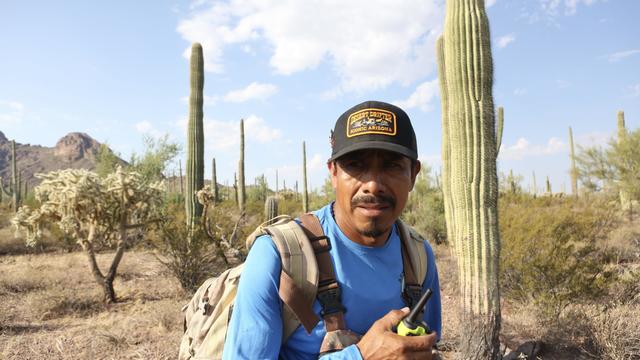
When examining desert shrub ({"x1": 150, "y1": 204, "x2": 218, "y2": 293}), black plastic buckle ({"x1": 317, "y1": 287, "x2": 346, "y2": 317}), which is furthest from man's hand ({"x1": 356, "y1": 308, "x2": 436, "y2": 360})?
desert shrub ({"x1": 150, "y1": 204, "x2": 218, "y2": 293})

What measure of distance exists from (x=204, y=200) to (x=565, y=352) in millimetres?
6626

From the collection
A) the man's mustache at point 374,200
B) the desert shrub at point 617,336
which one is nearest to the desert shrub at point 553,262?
the desert shrub at point 617,336

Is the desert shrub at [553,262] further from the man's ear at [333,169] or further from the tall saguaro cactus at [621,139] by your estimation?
the tall saguaro cactus at [621,139]

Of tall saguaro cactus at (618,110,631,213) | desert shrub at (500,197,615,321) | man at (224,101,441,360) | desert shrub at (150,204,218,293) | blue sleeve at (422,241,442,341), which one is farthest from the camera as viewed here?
tall saguaro cactus at (618,110,631,213)

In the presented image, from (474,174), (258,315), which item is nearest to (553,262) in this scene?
(474,174)

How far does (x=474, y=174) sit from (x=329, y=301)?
12.5 feet

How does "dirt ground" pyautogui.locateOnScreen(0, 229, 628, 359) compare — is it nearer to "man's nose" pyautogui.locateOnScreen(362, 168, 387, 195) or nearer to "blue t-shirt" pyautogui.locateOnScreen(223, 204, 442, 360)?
"blue t-shirt" pyautogui.locateOnScreen(223, 204, 442, 360)

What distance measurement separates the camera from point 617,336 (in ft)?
15.9

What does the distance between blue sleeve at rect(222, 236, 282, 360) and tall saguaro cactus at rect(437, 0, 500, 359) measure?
3.75 m

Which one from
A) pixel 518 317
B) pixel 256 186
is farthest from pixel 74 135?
pixel 518 317

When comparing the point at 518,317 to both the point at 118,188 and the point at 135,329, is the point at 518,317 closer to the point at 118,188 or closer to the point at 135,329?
the point at 135,329

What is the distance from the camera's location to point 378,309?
152 centimetres

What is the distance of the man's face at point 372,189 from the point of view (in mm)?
1540

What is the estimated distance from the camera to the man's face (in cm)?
154
